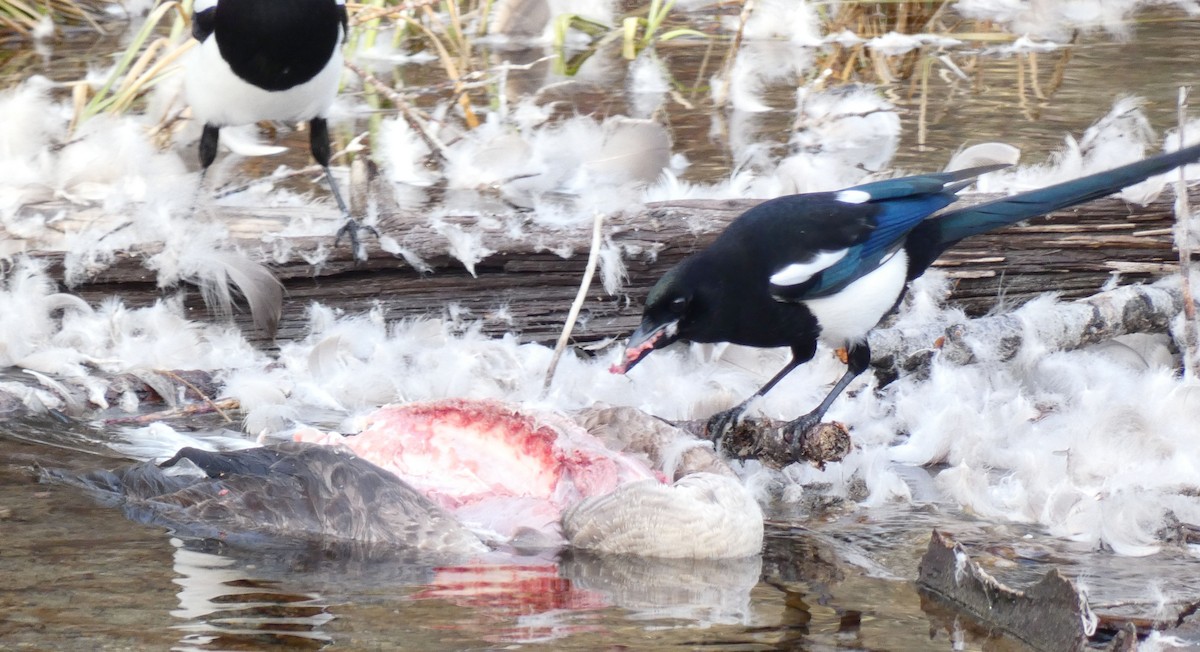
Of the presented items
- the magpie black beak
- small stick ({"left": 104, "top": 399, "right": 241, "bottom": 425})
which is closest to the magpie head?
the magpie black beak

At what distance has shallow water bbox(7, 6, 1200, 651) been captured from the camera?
2094 millimetres

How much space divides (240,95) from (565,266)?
4.06 feet

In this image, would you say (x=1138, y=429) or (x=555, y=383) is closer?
(x=1138, y=429)

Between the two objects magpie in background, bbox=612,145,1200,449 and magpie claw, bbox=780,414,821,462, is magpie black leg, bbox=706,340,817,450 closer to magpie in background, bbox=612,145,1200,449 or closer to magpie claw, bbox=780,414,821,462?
magpie in background, bbox=612,145,1200,449

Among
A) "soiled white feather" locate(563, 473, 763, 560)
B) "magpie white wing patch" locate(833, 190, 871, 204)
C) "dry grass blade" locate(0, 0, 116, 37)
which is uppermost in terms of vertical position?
"dry grass blade" locate(0, 0, 116, 37)

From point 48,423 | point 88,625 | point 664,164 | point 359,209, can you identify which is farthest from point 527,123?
point 88,625

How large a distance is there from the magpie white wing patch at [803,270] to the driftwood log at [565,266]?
1.82ft

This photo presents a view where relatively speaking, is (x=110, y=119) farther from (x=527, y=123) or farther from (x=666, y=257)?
(x=666, y=257)

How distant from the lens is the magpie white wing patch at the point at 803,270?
3172 millimetres

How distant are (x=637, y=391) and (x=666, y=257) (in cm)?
39

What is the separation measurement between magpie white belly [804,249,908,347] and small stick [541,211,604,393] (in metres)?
0.55

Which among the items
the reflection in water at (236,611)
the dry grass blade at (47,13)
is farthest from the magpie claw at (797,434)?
the dry grass blade at (47,13)

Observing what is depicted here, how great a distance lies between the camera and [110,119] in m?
4.77

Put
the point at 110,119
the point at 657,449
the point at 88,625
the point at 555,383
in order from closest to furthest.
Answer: the point at 88,625
the point at 657,449
the point at 555,383
the point at 110,119
